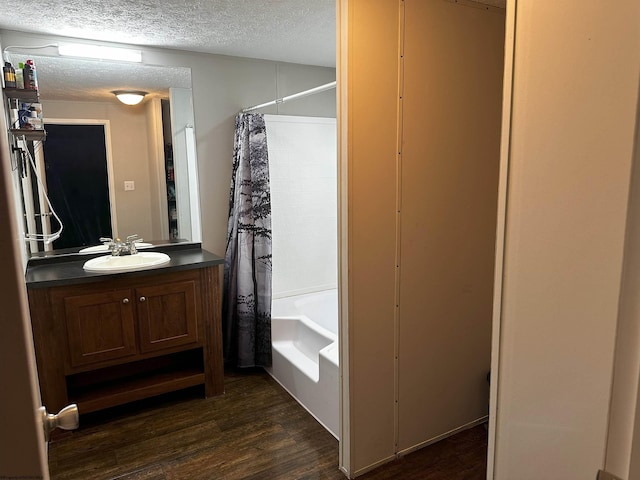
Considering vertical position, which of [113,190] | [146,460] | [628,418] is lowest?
[146,460]

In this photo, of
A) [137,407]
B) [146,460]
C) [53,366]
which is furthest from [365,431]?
[53,366]

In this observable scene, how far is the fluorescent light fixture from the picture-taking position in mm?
2646

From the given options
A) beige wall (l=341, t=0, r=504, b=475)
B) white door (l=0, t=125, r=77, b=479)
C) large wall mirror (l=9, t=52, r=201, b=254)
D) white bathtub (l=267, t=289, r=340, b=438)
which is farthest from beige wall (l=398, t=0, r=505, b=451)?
large wall mirror (l=9, t=52, r=201, b=254)

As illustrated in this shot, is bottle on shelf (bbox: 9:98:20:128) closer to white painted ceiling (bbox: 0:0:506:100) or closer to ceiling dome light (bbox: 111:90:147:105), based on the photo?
white painted ceiling (bbox: 0:0:506:100)

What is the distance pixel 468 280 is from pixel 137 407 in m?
2.04

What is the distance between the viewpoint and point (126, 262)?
2.75m

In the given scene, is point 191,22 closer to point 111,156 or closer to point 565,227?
point 111,156

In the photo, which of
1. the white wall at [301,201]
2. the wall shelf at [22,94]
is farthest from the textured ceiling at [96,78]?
the white wall at [301,201]

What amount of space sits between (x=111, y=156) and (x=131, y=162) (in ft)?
0.40

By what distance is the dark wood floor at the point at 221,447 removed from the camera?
2.12m

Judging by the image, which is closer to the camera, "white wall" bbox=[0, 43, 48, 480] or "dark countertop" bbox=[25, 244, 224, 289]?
"white wall" bbox=[0, 43, 48, 480]

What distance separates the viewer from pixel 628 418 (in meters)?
A: 0.71

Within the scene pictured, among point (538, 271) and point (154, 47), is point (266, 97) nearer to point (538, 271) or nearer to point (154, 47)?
point (154, 47)

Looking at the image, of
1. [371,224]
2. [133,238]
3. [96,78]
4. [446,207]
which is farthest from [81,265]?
[446,207]
